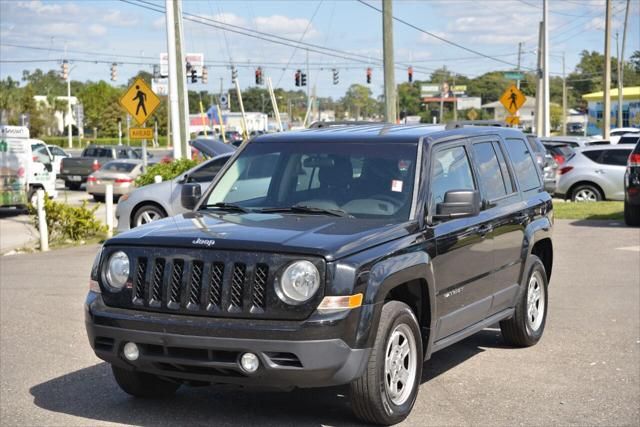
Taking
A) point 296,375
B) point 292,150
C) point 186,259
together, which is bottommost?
point 296,375

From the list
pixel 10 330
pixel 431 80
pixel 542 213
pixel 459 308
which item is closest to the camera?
pixel 459 308

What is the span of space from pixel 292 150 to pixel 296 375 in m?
2.24

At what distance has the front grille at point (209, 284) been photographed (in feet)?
18.7

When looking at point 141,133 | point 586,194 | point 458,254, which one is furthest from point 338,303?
point 586,194

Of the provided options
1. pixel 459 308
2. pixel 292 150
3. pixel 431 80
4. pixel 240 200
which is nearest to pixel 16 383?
pixel 240 200

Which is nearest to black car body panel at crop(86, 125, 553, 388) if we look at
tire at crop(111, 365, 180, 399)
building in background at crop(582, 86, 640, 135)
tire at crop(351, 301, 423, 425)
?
tire at crop(351, 301, 423, 425)

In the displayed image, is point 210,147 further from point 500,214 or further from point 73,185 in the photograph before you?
point 73,185

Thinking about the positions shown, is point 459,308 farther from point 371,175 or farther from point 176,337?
point 176,337

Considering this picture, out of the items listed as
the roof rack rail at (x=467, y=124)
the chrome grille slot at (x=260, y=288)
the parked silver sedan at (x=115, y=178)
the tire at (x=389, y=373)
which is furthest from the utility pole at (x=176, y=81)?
the chrome grille slot at (x=260, y=288)

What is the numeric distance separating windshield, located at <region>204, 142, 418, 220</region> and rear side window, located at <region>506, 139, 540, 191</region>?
1.90 metres

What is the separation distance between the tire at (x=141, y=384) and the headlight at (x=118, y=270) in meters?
0.67

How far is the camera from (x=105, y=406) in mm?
6703

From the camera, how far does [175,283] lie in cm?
593

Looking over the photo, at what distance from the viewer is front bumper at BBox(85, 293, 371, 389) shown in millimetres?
5621
